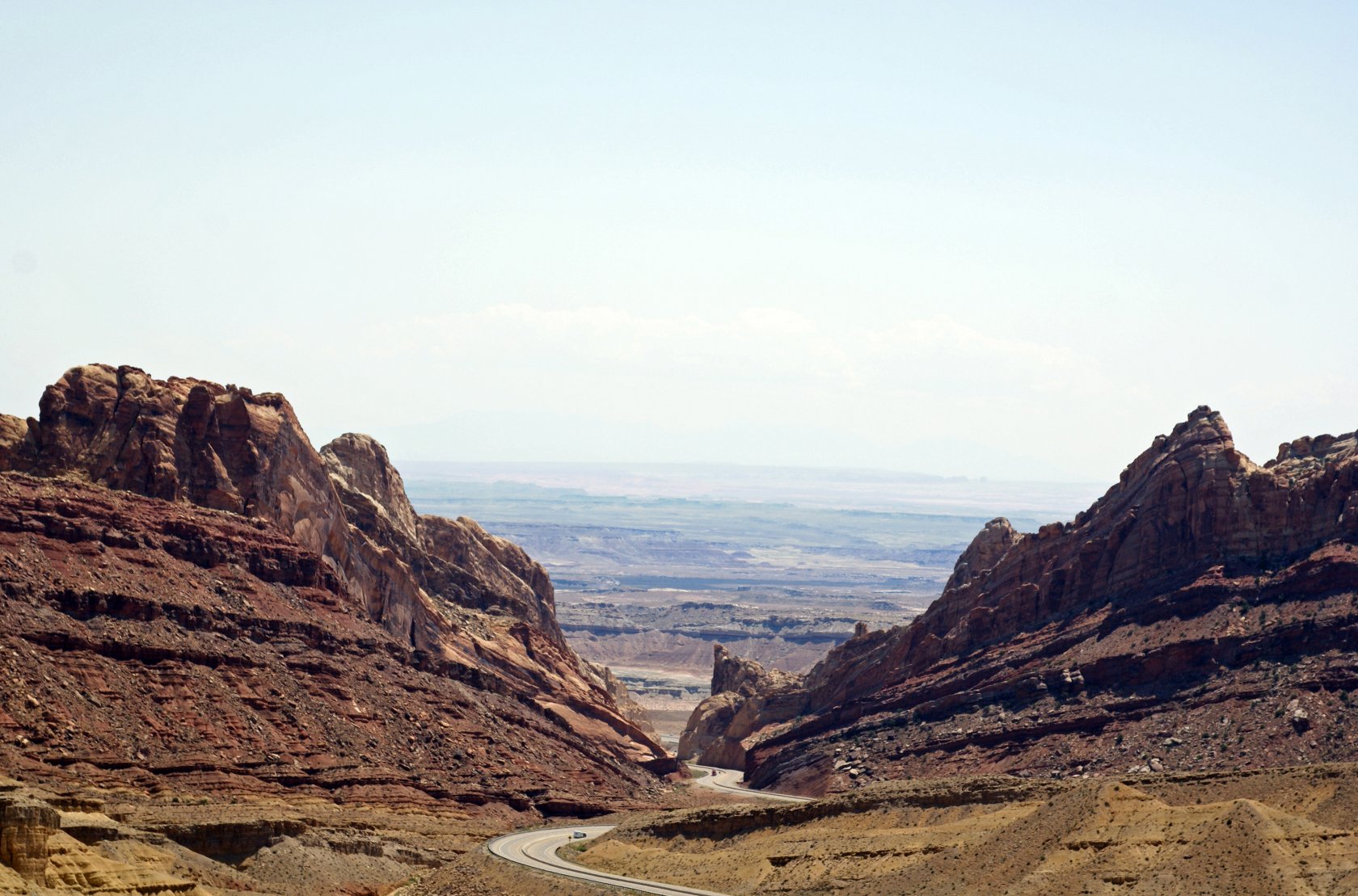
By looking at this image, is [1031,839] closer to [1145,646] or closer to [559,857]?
[559,857]

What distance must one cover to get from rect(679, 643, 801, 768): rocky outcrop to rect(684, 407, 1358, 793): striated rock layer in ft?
30.0

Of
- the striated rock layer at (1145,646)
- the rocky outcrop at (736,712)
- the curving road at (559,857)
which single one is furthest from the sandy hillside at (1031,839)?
the rocky outcrop at (736,712)

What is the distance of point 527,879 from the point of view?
3743 inches

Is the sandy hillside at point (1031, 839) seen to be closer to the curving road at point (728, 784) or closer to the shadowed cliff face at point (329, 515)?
the curving road at point (728, 784)

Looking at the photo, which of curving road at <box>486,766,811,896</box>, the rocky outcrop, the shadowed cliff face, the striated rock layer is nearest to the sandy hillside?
curving road at <box>486,766,811,896</box>

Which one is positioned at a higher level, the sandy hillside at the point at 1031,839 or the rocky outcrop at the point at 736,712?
the sandy hillside at the point at 1031,839

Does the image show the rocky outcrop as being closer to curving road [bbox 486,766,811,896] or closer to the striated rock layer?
the striated rock layer

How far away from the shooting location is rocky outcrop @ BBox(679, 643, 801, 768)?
175 metres

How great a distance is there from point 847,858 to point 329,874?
25284 mm

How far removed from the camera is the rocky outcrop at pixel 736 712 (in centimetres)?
17525

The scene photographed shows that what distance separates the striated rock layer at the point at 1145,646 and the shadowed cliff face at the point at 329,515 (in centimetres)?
1984

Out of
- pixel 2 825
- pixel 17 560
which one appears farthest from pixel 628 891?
pixel 17 560

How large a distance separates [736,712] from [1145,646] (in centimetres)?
5121

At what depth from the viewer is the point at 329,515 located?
144m
